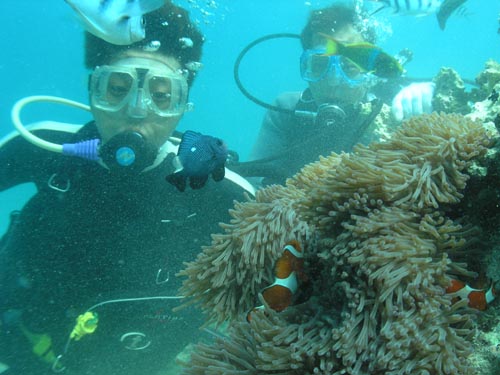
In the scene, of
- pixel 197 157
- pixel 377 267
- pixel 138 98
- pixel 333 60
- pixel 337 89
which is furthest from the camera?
pixel 337 89

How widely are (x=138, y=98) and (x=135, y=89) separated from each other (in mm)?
97

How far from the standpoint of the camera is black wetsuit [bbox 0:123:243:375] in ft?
10.7

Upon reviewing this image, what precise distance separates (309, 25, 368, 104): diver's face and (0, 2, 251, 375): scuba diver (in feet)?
6.35

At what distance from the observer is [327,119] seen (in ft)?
14.3

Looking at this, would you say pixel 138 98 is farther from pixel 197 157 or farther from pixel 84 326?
pixel 84 326

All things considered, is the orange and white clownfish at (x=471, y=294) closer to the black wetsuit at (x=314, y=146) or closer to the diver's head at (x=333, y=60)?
the black wetsuit at (x=314, y=146)

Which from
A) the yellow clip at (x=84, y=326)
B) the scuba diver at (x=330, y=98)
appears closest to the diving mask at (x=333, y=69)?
the scuba diver at (x=330, y=98)

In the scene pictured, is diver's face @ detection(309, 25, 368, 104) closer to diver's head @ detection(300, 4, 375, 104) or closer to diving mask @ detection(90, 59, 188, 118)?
diver's head @ detection(300, 4, 375, 104)

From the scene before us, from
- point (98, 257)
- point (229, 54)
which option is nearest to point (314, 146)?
point (98, 257)

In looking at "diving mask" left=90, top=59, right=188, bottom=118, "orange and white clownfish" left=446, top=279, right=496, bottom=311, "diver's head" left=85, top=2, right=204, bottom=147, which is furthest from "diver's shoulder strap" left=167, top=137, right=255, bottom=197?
"orange and white clownfish" left=446, top=279, right=496, bottom=311

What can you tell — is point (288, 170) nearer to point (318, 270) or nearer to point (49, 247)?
point (49, 247)

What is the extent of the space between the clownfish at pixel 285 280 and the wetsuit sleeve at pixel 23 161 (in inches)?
121

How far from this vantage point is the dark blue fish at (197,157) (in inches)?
96.0

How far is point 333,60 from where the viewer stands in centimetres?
467
